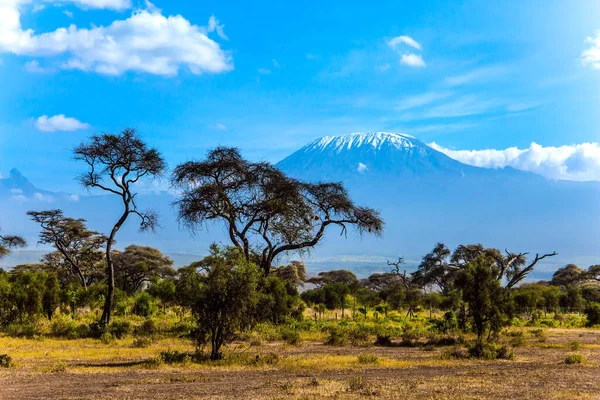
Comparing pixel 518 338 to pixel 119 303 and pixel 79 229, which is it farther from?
pixel 79 229

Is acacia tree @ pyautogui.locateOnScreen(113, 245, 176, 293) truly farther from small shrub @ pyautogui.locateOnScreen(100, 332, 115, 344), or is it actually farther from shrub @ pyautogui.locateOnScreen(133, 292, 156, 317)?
small shrub @ pyautogui.locateOnScreen(100, 332, 115, 344)

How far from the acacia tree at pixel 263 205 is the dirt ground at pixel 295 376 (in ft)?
32.7

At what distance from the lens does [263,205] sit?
33.4 meters

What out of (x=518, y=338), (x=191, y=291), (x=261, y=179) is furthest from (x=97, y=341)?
(x=518, y=338)

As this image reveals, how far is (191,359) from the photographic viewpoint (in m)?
20.7

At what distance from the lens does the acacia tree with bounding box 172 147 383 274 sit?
110 feet

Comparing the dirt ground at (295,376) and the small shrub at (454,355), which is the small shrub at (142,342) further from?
the small shrub at (454,355)

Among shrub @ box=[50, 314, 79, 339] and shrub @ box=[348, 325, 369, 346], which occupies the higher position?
shrub @ box=[50, 314, 79, 339]

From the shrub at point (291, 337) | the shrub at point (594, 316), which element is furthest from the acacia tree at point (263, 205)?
the shrub at point (594, 316)

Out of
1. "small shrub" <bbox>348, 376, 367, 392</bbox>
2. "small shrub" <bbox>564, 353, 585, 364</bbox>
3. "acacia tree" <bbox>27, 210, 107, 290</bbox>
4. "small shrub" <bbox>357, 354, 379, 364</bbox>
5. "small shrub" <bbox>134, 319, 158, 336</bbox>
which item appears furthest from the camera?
"acacia tree" <bbox>27, 210, 107, 290</bbox>

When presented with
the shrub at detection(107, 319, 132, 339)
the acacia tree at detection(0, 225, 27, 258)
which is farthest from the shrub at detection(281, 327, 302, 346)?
the acacia tree at detection(0, 225, 27, 258)

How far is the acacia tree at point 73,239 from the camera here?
174ft

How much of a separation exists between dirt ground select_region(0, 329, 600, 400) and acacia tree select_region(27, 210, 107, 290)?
97.7 feet

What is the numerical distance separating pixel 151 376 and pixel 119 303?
2554 centimetres
